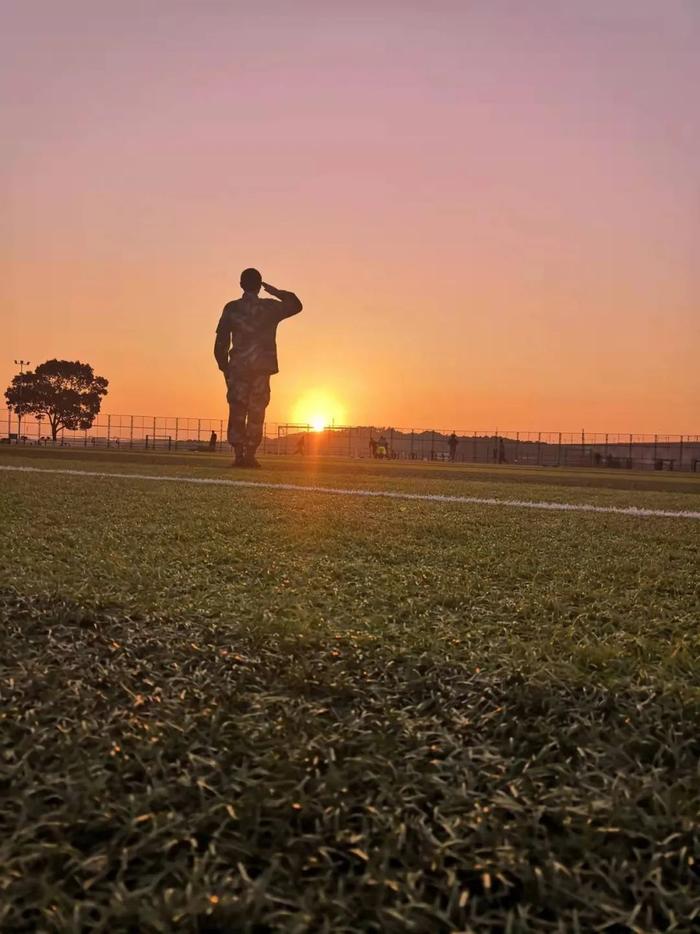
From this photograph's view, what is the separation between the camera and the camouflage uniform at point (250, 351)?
52.5ft

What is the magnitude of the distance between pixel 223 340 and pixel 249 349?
655 millimetres

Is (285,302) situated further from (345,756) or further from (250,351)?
(345,756)

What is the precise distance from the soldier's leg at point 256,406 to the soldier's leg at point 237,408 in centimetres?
11

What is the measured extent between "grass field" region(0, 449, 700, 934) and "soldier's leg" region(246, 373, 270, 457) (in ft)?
44.5

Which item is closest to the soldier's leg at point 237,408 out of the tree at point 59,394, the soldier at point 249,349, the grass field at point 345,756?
the soldier at point 249,349

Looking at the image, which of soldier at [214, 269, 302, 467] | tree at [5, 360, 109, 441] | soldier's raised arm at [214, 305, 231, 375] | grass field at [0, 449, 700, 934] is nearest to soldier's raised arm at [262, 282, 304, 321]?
soldier at [214, 269, 302, 467]

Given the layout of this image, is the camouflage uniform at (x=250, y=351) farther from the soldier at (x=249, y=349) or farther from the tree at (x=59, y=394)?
the tree at (x=59, y=394)

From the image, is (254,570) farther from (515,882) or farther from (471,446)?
(471,446)

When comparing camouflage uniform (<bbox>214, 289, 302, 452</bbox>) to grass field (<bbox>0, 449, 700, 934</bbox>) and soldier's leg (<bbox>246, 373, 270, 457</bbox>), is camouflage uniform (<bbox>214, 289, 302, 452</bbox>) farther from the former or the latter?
grass field (<bbox>0, 449, 700, 934</bbox>)

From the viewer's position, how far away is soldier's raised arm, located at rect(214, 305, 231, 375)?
16.2 metres

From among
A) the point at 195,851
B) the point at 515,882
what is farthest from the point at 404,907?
the point at 195,851

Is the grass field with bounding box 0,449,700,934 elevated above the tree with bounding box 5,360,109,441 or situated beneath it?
situated beneath

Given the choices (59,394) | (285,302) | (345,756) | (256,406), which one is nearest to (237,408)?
(256,406)

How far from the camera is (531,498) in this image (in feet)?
26.4
